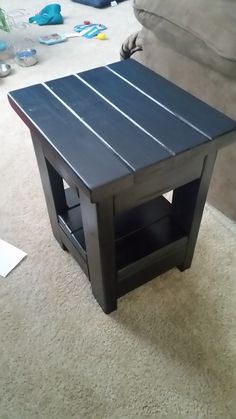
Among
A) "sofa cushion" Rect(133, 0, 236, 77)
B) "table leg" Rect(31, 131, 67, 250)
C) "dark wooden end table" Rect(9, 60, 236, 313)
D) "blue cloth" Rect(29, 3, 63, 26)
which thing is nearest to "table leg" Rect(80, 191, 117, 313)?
"dark wooden end table" Rect(9, 60, 236, 313)

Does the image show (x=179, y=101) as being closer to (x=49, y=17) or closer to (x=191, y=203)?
(x=191, y=203)

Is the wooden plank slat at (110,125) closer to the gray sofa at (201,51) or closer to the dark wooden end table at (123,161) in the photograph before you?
the dark wooden end table at (123,161)

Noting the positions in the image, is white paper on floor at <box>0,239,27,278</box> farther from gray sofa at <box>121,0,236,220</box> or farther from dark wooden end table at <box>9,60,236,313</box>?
gray sofa at <box>121,0,236,220</box>

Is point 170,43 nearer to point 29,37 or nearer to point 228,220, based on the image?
point 228,220

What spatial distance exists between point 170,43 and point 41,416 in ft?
3.55

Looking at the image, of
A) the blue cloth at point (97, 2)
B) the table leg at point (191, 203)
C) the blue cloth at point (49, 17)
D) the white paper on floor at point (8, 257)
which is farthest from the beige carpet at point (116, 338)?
the blue cloth at point (97, 2)

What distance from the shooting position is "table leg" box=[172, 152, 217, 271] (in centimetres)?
79

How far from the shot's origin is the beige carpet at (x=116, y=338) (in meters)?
0.81

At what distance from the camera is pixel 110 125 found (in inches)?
28.1

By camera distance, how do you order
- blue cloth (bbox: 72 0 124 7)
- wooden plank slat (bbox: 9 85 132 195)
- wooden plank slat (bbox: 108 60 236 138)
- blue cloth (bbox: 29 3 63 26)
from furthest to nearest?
blue cloth (bbox: 72 0 124 7)
blue cloth (bbox: 29 3 63 26)
wooden plank slat (bbox: 108 60 236 138)
wooden plank slat (bbox: 9 85 132 195)

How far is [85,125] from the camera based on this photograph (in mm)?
715

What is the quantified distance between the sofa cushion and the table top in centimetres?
15

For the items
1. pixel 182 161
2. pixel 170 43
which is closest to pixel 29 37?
pixel 170 43

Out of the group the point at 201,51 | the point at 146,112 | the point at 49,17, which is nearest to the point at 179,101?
the point at 146,112
